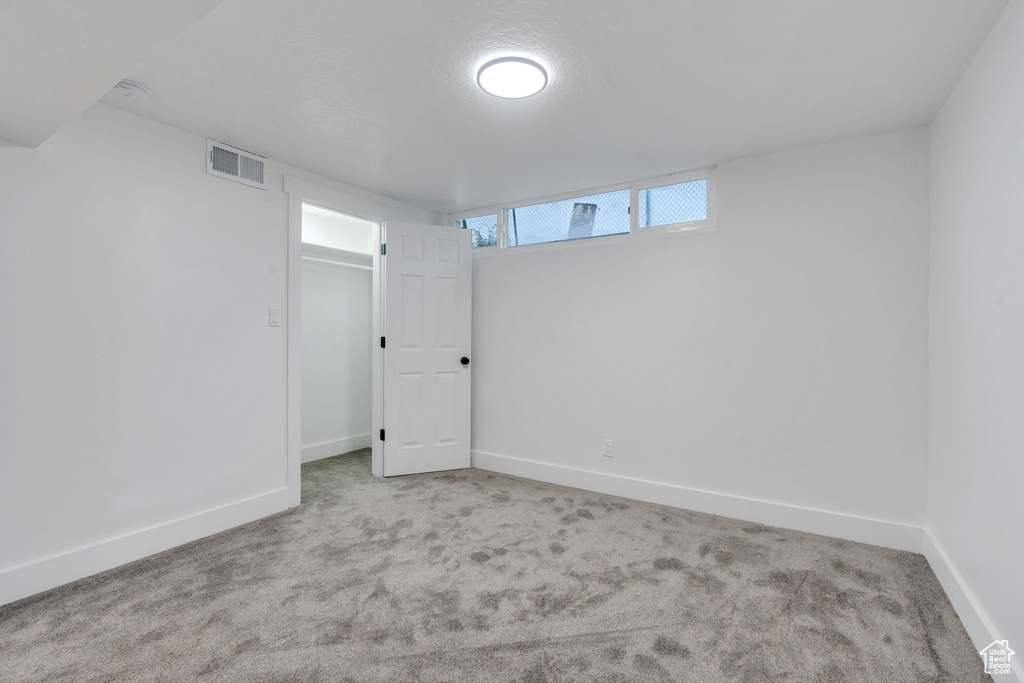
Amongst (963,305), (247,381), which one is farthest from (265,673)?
(963,305)

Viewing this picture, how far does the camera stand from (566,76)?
2053 mm

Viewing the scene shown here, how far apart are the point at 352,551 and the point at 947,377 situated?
10.3ft

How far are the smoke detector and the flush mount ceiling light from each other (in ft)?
5.20

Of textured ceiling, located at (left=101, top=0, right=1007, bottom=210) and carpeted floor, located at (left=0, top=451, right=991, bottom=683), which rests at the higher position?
textured ceiling, located at (left=101, top=0, right=1007, bottom=210)

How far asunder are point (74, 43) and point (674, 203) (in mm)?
3154

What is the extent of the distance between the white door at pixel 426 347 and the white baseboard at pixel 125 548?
3.64ft

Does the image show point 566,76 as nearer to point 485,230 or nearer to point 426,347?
point 485,230

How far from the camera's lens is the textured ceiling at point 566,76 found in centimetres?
167

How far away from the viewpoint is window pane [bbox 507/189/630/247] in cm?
355

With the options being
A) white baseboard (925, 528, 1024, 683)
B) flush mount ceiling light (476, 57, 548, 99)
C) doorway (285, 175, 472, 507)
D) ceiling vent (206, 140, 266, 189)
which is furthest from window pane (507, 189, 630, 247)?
white baseboard (925, 528, 1024, 683)

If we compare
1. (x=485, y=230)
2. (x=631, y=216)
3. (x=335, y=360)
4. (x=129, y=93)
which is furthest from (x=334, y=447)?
(x=631, y=216)

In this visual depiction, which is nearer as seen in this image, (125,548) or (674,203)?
(125,548)

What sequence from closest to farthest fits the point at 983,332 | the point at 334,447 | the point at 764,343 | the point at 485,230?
the point at 983,332
the point at 764,343
the point at 485,230
the point at 334,447

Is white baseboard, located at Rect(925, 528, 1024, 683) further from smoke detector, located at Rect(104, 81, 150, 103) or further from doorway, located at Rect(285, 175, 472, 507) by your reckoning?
smoke detector, located at Rect(104, 81, 150, 103)
